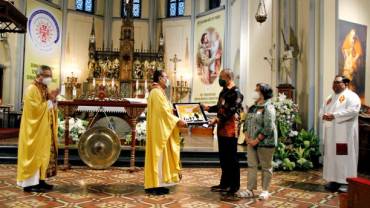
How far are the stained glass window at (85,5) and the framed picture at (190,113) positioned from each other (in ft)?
40.4

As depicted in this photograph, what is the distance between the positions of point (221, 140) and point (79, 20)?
1254cm

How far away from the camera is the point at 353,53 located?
27.6 ft

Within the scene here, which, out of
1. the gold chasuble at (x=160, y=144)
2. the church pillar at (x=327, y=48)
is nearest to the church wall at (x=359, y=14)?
the church pillar at (x=327, y=48)

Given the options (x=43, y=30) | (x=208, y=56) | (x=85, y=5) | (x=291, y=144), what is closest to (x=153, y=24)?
(x=85, y=5)

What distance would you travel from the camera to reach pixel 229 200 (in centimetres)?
457

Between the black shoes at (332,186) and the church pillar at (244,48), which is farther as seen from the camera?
the church pillar at (244,48)

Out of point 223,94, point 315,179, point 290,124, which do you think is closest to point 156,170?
point 223,94

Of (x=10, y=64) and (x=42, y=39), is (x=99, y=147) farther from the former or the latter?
(x=42, y=39)

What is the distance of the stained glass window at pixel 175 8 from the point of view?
16.5 m

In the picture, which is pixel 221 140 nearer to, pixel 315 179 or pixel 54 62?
pixel 315 179

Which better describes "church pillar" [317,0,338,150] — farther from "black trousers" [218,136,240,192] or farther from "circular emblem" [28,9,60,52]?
"circular emblem" [28,9,60,52]

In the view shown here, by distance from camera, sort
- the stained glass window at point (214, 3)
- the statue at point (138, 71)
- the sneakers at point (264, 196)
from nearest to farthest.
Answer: the sneakers at point (264, 196) < the statue at point (138, 71) < the stained glass window at point (214, 3)

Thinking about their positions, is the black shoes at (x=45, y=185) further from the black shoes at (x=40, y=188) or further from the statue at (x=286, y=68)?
the statue at (x=286, y=68)

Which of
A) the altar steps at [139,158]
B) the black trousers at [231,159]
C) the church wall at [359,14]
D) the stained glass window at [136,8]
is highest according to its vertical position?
the stained glass window at [136,8]
